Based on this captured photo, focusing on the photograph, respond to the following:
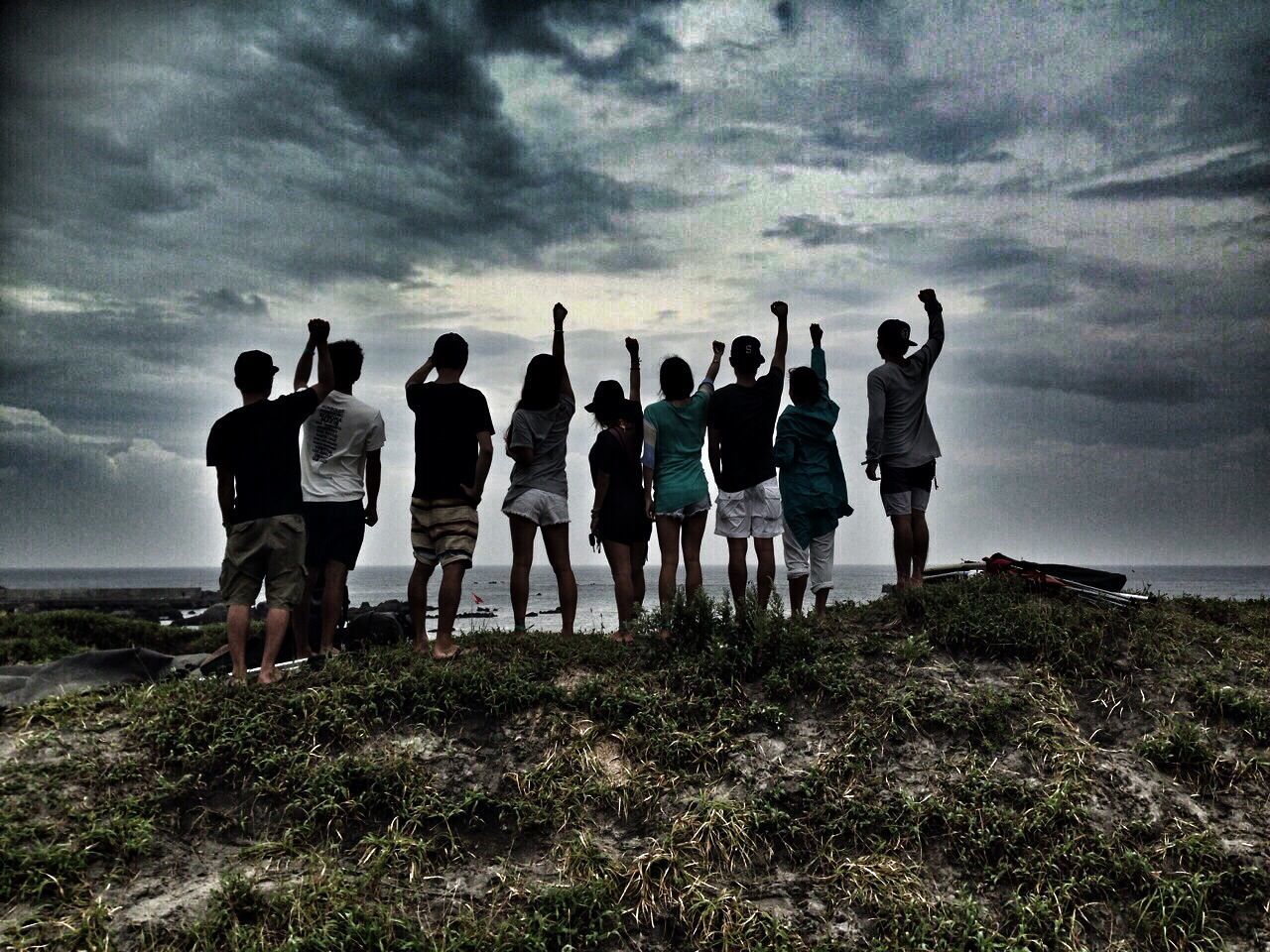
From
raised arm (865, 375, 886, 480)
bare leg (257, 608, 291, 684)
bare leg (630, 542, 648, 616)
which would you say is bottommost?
bare leg (257, 608, 291, 684)

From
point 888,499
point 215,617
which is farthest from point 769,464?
point 215,617

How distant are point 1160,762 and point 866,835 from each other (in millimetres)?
2725

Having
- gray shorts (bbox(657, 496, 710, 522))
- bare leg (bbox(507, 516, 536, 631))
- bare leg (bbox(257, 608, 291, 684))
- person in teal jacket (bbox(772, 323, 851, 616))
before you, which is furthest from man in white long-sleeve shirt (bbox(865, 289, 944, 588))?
bare leg (bbox(257, 608, 291, 684))

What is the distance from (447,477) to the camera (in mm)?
7605

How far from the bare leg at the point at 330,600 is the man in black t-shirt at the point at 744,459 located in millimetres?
3830

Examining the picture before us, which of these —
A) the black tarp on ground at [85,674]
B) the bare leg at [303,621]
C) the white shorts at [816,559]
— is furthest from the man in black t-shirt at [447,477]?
the white shorts at [816,559]

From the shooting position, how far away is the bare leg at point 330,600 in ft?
25.5

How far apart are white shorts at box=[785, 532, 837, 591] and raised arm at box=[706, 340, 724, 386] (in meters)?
1.91

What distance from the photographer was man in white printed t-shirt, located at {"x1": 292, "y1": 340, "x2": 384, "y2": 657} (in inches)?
305

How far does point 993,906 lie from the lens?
5609mm

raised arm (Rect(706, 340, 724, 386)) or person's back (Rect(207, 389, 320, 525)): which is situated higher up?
raised arm (Rect(706, 340, 724, 386))

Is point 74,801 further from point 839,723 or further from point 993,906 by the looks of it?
point 993,906

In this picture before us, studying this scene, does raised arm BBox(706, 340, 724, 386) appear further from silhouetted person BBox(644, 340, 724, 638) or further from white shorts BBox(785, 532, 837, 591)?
white shorts BBox(785, 532, 837, 591)

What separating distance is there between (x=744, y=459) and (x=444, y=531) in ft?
10.4
